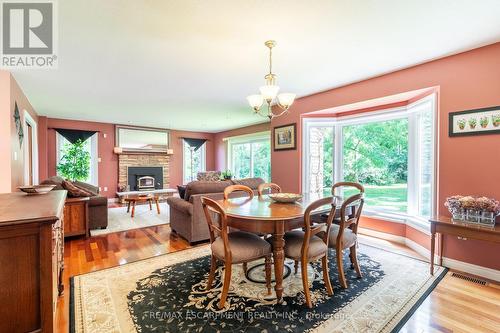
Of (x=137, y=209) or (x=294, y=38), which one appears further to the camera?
(x=137, y=209)

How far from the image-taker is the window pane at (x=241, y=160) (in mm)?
8219

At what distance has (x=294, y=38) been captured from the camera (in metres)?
2.37

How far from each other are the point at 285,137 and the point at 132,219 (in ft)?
11.7

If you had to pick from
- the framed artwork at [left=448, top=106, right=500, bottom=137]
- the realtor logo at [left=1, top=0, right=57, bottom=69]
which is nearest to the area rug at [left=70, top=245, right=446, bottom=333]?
the framed artwork at [left=448, top=106, right=500, bottom=137]

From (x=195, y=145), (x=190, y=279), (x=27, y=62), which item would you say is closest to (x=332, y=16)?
(x=190, y=279)

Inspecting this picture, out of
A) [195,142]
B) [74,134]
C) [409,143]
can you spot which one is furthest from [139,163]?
[409,143]

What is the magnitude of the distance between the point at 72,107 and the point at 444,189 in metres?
6.95

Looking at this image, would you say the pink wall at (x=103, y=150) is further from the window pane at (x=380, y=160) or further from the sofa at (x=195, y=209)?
the window pane at (x=380, y=160)

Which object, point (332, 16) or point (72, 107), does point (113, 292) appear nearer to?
point (332, 16)

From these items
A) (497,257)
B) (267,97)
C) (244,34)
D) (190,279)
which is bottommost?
(190,279)

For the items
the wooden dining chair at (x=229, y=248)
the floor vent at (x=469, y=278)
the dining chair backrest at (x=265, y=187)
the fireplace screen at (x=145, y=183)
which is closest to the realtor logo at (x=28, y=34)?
the wooden dining chair at (x=229, y=248)

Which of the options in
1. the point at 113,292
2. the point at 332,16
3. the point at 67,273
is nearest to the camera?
the point at 332,16

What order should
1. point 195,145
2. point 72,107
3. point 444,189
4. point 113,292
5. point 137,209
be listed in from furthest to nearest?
point 195,145 < point 137,209 < point 72,107 < point 444,189 < point 113,292

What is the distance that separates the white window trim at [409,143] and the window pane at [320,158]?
9cm
